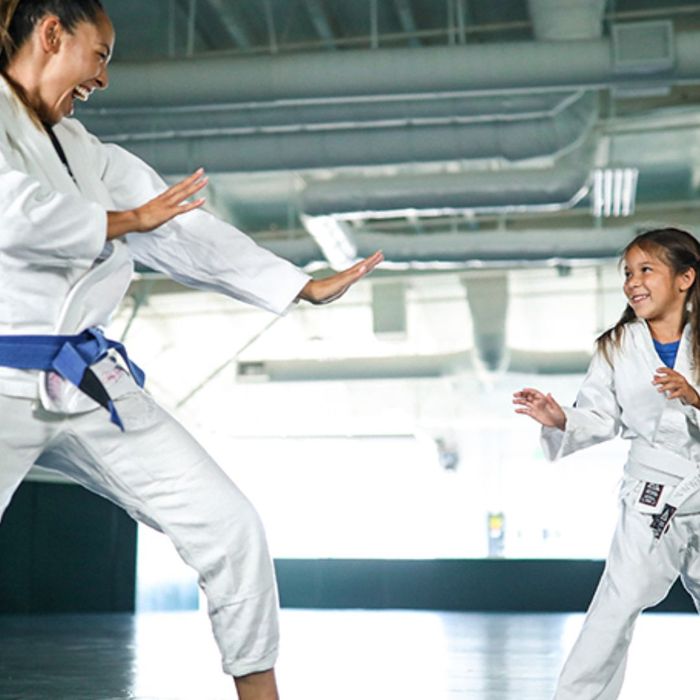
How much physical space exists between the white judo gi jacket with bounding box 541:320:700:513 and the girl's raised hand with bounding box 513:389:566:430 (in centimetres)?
6

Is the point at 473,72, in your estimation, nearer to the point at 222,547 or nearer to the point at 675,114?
the point at 675,114

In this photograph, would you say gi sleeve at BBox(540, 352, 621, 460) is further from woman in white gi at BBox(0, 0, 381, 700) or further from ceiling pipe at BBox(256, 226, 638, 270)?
ceiling pipe at BBox(256, 226, 638, 270)

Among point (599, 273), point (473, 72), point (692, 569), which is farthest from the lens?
point (599, 273)

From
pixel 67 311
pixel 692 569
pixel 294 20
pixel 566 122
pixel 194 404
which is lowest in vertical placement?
pixel 692 569

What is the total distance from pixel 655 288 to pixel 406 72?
3.94 meters

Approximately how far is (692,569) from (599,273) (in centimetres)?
1133

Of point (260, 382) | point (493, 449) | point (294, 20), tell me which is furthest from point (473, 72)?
point (493, 449)

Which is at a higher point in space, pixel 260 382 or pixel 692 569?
pixel 260 382

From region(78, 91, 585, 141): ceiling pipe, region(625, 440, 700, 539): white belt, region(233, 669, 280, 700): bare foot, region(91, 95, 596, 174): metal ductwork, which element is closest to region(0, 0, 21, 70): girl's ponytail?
region(233, 669, 280, 700): bare foot

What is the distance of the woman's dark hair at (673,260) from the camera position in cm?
272

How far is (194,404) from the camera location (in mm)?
15102

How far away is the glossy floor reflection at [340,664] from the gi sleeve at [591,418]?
93 centimetres

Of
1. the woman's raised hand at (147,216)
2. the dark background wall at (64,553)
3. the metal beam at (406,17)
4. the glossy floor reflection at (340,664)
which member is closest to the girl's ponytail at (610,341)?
the glossy floor reflection at (340,664)

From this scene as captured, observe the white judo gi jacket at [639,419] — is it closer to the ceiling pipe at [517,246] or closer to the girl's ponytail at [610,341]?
the girl's ponytail at [610,341]
